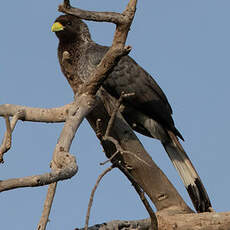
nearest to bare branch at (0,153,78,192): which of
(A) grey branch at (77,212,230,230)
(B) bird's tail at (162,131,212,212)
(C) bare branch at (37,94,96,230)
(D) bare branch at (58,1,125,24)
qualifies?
(C) bare branch at (37,94,96,230)

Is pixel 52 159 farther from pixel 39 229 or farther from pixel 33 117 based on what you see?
pixel 33 117

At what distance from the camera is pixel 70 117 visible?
4957mm

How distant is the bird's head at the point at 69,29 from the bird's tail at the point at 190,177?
2.08 m

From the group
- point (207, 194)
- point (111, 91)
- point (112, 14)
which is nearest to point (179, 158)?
point (207, 194)

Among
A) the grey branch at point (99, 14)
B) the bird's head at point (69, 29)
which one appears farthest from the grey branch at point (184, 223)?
the bird's head at point (69, 29)

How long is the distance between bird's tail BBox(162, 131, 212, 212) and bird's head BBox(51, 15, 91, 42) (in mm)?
2084

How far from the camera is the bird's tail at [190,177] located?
649cm

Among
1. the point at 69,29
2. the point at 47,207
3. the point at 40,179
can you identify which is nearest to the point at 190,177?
the point at 47,207

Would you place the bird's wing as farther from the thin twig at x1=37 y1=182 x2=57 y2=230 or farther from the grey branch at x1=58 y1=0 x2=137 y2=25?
the thin twig at x1=37 y1=182 x2=57 y2=230

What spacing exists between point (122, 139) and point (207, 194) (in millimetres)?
1245

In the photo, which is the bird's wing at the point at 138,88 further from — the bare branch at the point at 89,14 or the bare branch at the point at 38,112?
the bare branch at the point at 89,14

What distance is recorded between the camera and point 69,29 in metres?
7.84

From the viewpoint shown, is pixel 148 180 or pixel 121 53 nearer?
pixel 121 53

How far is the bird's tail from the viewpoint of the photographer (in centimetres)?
649
